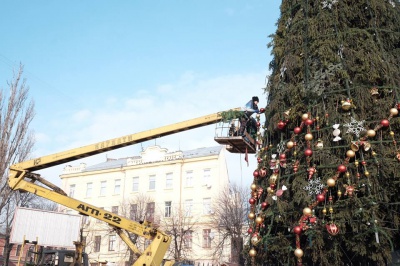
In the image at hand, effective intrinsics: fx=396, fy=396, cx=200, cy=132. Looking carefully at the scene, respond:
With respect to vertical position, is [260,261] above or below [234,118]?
below

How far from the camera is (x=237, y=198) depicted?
31.2 meters

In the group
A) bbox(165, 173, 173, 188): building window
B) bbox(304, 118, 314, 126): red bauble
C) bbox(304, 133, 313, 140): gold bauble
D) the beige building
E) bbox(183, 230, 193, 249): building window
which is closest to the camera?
bbox(304, 133, 313, 140): gold bauble

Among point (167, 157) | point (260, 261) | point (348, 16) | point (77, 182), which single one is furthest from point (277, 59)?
point (77, 182)

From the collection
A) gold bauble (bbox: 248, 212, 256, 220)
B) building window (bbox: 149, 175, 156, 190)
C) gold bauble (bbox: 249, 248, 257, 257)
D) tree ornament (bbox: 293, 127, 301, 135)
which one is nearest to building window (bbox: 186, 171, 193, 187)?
building window (bbox: 149, 175, 156, 190)

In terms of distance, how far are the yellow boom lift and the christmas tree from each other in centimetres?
345

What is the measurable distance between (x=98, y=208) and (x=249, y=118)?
5353 millimetres

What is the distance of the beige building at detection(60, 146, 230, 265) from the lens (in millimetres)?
34594

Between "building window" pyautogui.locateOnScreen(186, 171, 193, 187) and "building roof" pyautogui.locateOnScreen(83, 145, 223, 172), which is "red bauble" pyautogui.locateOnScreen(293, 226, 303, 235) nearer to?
"building roof" pyautogui.locateOnScreen(83, 145, 223, 172)

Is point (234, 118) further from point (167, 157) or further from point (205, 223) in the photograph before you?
point (167, 157)

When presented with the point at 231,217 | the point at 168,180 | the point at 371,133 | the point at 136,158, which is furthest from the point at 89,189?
the point at 371,133

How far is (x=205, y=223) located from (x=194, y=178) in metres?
4.40

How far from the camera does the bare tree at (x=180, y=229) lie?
1289 inches

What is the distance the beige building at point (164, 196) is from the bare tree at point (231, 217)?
1154 millimetres

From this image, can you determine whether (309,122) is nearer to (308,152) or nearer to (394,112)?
(308,152)
